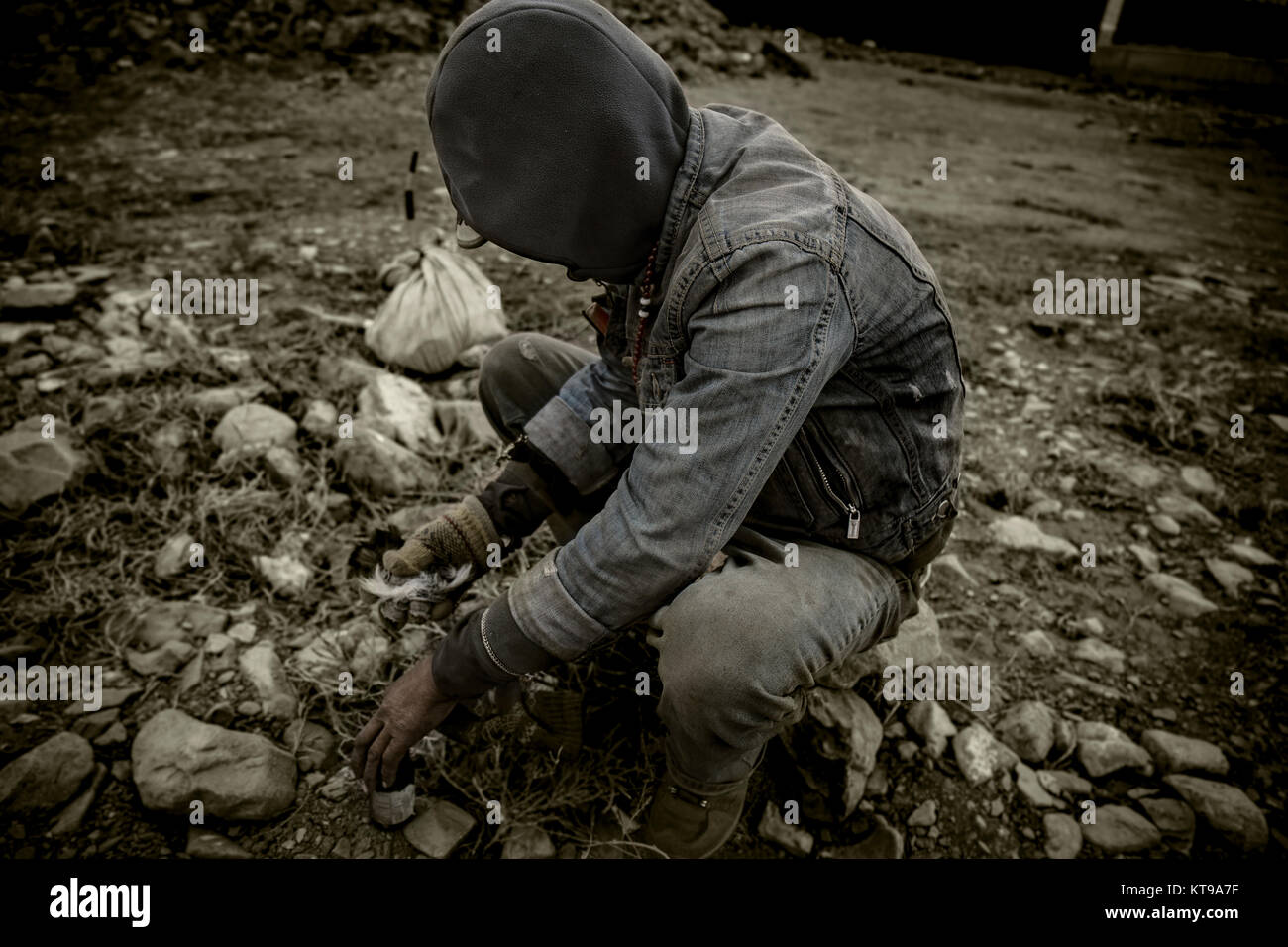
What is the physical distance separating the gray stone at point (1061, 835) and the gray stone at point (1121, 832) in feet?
0.09

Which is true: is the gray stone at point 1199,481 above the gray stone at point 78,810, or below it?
above

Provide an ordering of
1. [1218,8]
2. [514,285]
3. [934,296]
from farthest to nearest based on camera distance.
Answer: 1. [1218,8]
2. [514,285]
3. [934,296]

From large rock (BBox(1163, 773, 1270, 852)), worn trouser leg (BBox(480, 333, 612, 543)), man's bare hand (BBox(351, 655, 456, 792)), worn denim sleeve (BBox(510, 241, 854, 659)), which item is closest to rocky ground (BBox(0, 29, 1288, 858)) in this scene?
large rock (BBox(1163, 773, 1270, 852))

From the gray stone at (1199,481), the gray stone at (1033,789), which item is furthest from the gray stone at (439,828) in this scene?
the gray stone at (1199,481)

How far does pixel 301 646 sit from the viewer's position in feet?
6.14

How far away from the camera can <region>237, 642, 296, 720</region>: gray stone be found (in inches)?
68.2

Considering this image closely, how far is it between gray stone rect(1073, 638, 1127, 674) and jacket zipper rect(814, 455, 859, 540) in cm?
105

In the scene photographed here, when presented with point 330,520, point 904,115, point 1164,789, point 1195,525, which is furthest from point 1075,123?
point 330,520

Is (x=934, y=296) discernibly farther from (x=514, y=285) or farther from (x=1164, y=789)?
(x=514, y=285)

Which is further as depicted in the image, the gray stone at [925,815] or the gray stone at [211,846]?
the gray stone at [925,815]

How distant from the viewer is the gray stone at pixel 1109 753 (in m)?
1.78

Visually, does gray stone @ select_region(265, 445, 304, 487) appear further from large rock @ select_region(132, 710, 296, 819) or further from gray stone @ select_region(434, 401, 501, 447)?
large rock @ select_region(132, 710, 296, 819)

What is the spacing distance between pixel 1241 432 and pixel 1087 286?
144 cm

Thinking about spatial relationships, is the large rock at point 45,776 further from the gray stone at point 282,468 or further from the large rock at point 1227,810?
the large rock at point 1227,810
